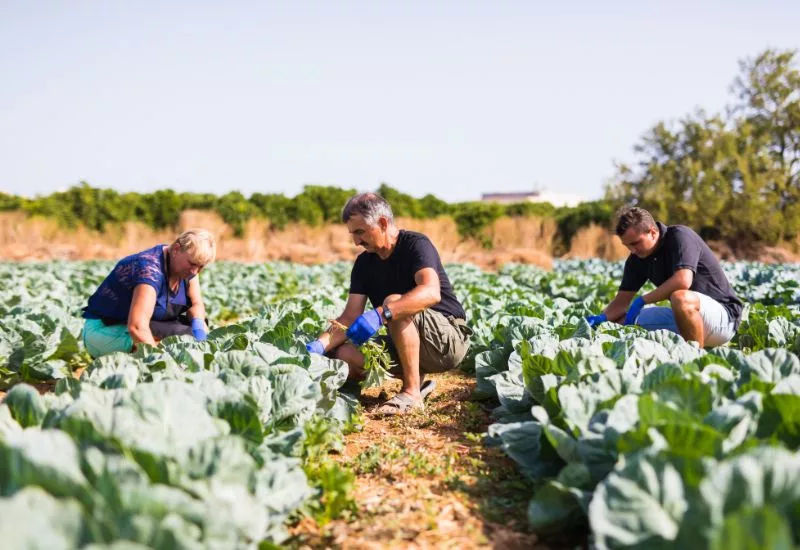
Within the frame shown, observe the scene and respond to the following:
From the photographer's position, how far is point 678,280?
522 centimetres

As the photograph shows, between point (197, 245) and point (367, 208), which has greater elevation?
point (367, 208)

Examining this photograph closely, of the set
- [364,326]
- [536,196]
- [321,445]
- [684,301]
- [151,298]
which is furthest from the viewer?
[536,196]

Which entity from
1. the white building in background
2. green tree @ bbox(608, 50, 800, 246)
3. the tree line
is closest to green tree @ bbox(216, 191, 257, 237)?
the tree line

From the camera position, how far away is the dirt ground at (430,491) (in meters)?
2.63

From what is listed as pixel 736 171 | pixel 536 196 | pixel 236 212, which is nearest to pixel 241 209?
pixel 236 212

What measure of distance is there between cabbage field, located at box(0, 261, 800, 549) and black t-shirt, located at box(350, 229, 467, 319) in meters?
0.65

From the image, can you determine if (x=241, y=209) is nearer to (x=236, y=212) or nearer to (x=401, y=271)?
(x=236, y=212)

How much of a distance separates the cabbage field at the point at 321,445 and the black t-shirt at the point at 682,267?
1021 millimetres

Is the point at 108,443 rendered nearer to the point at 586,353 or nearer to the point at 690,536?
the point at 690,536

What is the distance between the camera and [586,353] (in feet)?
12.4

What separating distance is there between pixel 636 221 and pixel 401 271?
82.2 inches

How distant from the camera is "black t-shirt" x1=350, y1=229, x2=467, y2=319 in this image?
4.60m

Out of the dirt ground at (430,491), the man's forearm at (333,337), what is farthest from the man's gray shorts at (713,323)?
the man's forearm at (333,337)

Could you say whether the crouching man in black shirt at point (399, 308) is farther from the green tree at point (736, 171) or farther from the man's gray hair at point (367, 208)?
the green tree at point (736, 171)
